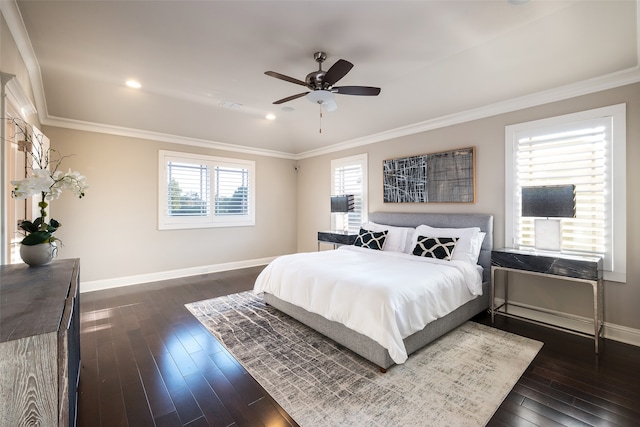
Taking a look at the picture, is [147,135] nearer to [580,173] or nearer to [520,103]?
[520,103]

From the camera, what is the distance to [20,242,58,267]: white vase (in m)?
1.91

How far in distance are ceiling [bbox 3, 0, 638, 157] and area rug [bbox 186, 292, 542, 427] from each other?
2.95 m

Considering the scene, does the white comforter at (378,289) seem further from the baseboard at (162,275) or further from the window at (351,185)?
the baseboard at (162,275)

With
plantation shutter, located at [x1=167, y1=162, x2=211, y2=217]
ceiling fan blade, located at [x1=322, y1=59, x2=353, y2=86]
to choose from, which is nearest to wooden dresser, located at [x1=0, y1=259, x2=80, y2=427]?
ceiling fan blade, located at [x1=322, y1=59, x2=353, y2=86]

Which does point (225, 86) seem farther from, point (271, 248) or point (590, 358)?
point (590, 358)

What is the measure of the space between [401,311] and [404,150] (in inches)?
130

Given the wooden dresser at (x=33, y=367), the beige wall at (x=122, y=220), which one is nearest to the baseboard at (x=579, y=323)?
the wooden dresser at (x=33, y=367)

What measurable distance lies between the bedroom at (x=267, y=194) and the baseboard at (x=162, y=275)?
0.02 meters

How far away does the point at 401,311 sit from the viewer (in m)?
2.35

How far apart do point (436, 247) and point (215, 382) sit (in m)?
2.87

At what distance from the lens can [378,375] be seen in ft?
7.62

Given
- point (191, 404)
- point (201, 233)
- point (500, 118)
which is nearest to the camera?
point (191, 404)

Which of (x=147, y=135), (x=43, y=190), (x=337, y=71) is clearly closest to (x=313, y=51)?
(x=337, y=71)

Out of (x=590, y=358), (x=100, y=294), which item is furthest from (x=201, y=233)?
(x=590, y=358)
